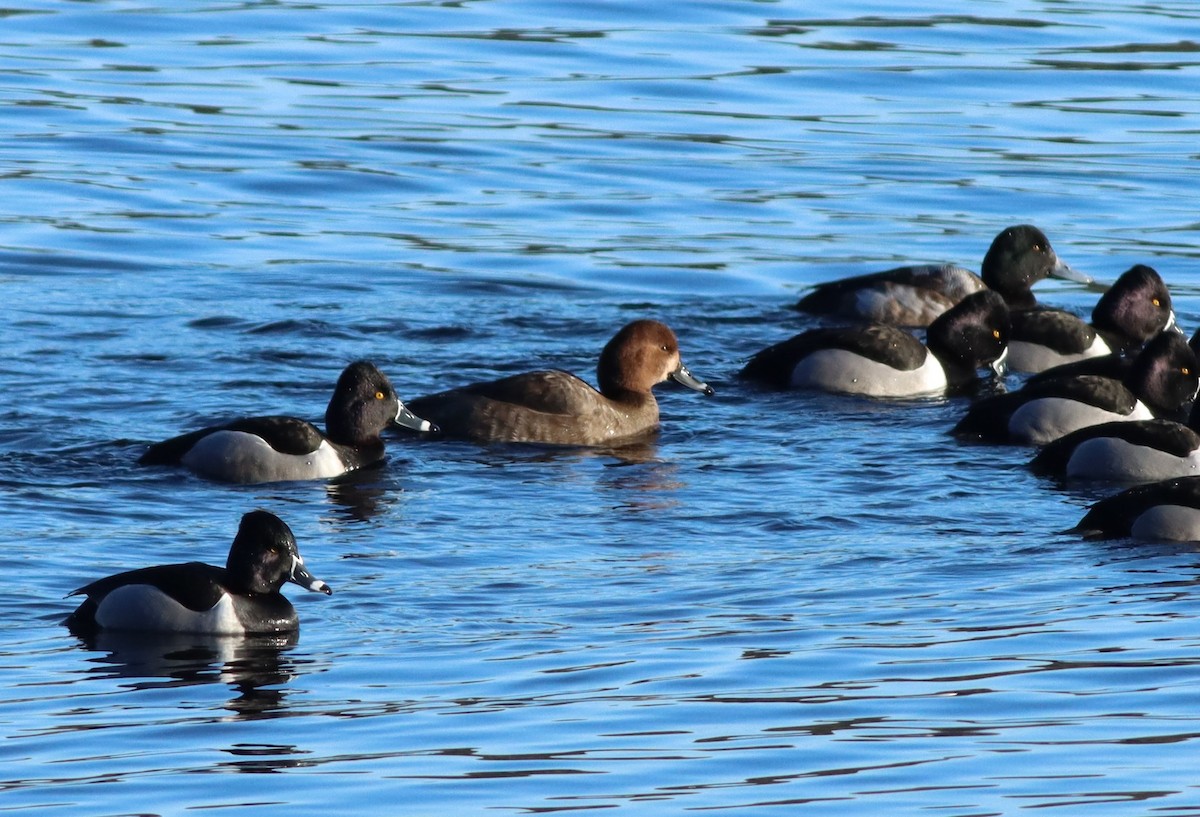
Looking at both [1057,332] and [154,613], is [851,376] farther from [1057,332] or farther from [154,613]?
[154,613]

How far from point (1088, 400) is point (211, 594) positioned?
630 centimetres

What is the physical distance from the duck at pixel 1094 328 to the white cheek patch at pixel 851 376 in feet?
5.13

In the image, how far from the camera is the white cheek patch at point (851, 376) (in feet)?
47.9

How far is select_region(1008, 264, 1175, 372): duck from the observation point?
1614 cm

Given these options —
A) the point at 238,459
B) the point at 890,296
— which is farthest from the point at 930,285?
the point at 238,459

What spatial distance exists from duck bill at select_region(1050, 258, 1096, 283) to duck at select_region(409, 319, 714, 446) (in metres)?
4.70

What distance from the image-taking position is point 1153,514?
1057 centimetres

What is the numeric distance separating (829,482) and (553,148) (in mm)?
10666

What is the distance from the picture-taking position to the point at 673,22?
28.3m

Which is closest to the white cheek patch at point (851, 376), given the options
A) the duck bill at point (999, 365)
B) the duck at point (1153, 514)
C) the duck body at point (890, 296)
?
the duck bill at point (999, 365)

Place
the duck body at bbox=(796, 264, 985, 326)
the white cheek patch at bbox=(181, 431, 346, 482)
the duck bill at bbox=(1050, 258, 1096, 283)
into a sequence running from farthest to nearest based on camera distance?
1. the duck bill at bbox=(1050, 258, 1096, 283)
2. the duck body at bbox=(796, 264, 985, 326)
3. the white cheek patch at bbox=(181, 431, 346, 482)

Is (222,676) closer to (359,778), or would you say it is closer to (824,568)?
(359,778)

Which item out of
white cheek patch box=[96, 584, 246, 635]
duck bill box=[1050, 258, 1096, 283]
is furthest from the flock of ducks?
duck bill box=[1050, 258, 1096, 283]

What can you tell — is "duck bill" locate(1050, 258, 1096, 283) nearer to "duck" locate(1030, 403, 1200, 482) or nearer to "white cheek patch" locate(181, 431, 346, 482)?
"duck" locate(1030, 403, 1200, 482)
